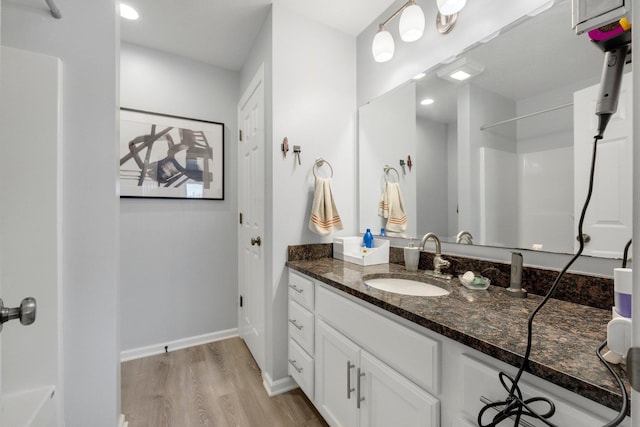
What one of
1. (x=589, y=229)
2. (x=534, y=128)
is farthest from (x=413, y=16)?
(x=589, y=229)

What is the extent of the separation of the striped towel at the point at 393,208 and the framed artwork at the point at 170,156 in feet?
4.82

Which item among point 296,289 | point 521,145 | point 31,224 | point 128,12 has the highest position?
point 128,12

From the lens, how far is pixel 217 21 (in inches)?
74.2

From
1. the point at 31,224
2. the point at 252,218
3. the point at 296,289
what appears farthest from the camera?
the point at 252,218

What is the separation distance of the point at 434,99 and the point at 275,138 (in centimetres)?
96

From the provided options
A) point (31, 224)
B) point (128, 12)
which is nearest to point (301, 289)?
point (31, 224)

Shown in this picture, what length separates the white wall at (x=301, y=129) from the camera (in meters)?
1.74

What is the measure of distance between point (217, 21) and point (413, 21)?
1.35m

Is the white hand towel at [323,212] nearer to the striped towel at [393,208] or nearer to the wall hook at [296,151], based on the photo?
the wall hook at [296,151]

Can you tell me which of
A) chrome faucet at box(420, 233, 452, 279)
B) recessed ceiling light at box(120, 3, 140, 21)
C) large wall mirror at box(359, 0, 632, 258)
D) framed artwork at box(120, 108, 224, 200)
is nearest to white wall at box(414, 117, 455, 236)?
large wall mirror at box(359, 0, 632, 258)

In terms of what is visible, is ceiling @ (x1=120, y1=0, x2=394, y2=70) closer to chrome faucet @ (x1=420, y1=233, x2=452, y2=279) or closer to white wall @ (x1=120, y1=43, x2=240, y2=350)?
white wall @ (x1=120, y1=43, x2=240, y2=350)

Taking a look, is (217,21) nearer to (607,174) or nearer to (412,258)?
(412,258)

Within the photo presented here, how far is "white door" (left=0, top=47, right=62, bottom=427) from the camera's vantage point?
3.29 feet

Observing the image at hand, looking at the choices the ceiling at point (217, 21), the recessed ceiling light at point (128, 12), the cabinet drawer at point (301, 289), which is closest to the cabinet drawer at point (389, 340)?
the cabinet drawer at point (301, 289)
